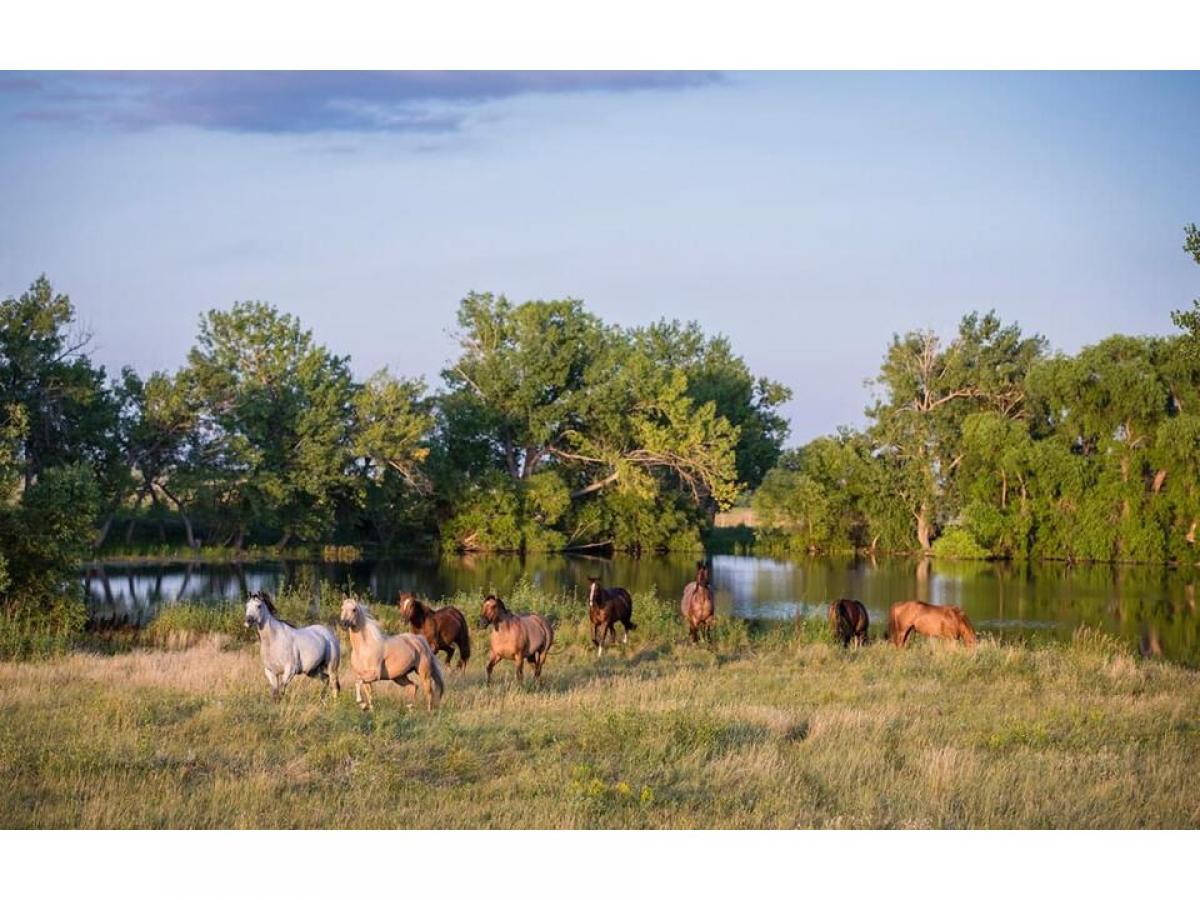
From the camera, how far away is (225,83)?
13945 mm

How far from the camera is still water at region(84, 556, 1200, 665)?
91.3 feet

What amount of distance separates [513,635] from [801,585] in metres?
24.2

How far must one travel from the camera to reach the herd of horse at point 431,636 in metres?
12.2

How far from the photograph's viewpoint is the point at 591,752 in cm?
1094

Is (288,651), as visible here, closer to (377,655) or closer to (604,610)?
(377,655)

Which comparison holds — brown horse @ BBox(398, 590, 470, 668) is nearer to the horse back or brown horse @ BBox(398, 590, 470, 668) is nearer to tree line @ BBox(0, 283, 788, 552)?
the horse back

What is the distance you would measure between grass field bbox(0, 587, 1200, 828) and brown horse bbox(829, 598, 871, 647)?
4.07m

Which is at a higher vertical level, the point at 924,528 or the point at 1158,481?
the point at 1158,481

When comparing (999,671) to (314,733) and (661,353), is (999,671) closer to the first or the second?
(314,733)

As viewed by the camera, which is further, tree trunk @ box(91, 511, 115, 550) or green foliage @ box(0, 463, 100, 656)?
tree trunk @ box(91, 511, 115, 550)

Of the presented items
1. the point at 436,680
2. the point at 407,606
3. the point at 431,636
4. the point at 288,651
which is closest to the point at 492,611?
the point at 407,606

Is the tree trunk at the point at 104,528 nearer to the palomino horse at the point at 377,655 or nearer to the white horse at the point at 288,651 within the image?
the white horse at the point at 288,651

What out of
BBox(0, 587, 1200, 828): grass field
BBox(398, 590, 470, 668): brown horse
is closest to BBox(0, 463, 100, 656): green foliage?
BBox(0, 587, 1200, 828): grass field

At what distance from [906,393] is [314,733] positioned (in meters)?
48.9
